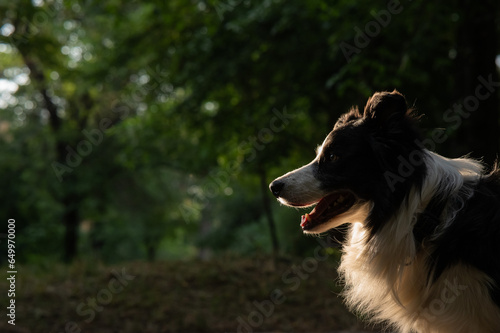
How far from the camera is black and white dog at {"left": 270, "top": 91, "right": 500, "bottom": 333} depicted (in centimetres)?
305

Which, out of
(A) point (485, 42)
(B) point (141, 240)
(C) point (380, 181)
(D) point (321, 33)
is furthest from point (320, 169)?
(B) point (141, 240)

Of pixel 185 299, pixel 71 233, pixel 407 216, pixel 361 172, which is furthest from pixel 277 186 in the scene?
pixel 71 233

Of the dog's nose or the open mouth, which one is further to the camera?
the dog's nose

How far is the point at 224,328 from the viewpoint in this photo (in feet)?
24.3

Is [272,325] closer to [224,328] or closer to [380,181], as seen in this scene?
[224,328]

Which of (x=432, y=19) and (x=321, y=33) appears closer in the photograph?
(x=432, y=19)

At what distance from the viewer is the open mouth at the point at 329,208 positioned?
3.55 metres

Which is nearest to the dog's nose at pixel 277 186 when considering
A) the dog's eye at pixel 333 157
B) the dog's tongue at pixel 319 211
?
the dog's tongue at pixel 319 211

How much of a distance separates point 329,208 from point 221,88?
702 cm

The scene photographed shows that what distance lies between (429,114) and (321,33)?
9.67 feet

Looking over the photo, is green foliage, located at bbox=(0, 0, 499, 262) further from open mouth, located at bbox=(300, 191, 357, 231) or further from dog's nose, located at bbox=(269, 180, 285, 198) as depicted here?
dog's nose, located at bbox=(269, 180, 285, 198)

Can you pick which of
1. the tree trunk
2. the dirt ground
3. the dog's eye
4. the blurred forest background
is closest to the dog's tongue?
the dog's eye

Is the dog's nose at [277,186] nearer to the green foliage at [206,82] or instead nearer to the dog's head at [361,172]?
the dog's head at [361,172]

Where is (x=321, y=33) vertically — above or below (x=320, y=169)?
above
